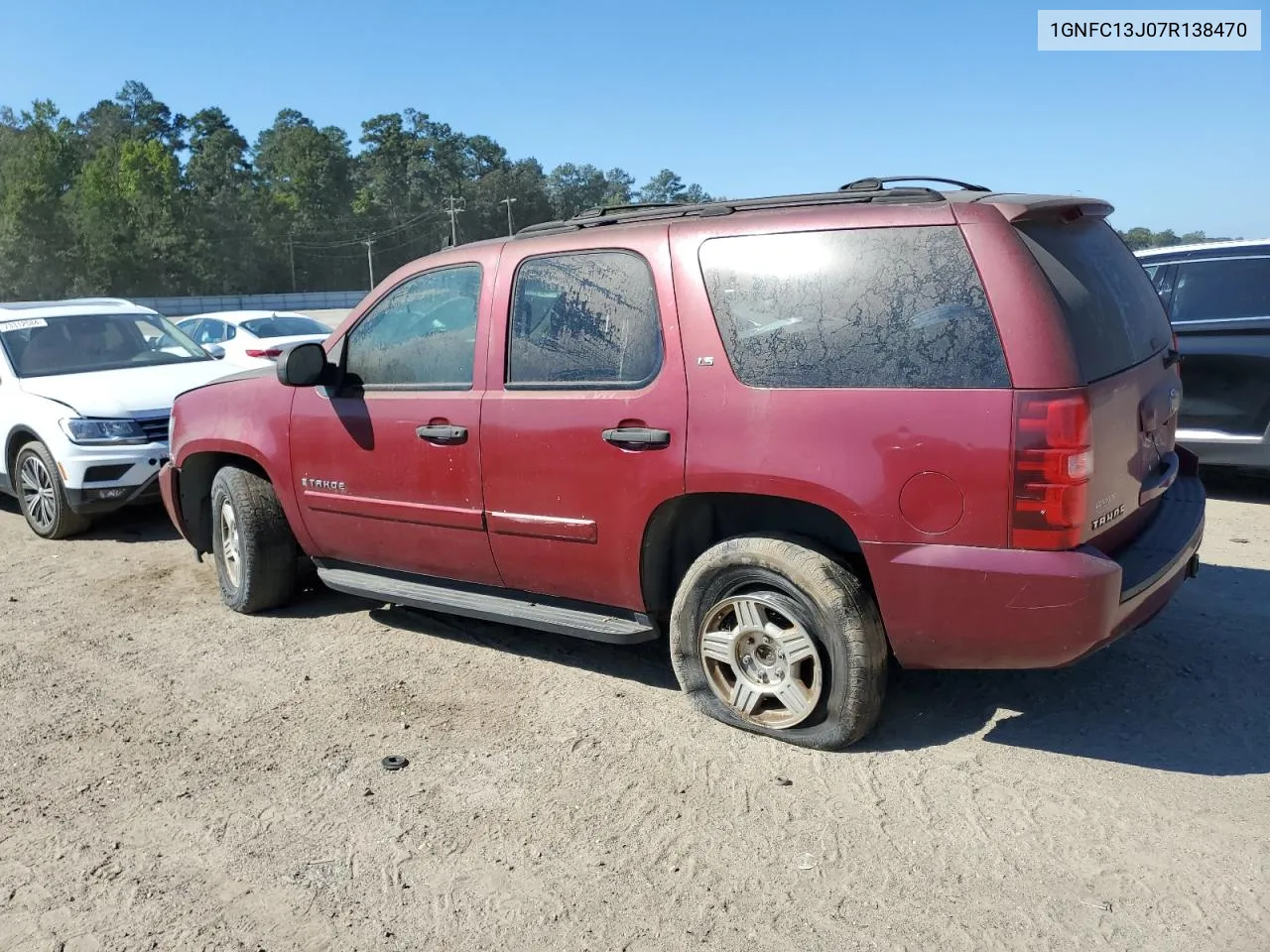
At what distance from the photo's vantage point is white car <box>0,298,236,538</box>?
7.36 metres

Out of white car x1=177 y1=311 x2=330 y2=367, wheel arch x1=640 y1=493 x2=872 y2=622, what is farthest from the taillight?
white car x1=177 y1=311 x2=330 y2=367

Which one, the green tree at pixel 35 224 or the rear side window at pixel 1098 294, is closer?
the rear side window at pixel 1098 294

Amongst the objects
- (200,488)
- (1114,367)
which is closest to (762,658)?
(1114,367)

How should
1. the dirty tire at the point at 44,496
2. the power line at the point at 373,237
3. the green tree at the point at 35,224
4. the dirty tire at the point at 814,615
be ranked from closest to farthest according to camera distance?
the dirty tire at the point at 814,615 < the dirty tire at the point at 44,496 < the green tree at the point at 35,224 < the power line at the point at 373,237

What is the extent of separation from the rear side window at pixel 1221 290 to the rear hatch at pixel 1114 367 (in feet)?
12.2

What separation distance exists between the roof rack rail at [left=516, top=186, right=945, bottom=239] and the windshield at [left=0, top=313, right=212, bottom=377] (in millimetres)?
5265

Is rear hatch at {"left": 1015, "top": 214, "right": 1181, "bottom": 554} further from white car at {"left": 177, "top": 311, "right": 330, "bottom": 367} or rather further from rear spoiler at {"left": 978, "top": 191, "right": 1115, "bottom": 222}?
white car at {"left": 177, "top": 311, "right": 330, "bottom": 367}

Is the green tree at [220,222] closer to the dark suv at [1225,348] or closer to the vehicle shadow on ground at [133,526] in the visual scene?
the vehicle shadow on ground at [133,526]

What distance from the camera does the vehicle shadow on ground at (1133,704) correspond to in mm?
3730

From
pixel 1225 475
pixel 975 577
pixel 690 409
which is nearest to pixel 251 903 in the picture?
pixel 690 409

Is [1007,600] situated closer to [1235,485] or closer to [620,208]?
[620,208]

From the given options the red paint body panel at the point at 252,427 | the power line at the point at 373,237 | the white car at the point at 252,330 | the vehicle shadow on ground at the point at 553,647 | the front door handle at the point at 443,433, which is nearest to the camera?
the front door handle at the point at 443,433

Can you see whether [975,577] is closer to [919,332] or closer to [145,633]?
Answer: [919,332]

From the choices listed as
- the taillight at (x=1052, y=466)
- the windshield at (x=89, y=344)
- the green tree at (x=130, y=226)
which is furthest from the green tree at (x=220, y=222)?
the taillight at (x=1052, y=466)
